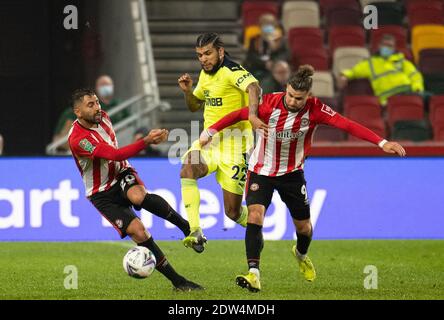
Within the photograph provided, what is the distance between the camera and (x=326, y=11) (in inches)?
661

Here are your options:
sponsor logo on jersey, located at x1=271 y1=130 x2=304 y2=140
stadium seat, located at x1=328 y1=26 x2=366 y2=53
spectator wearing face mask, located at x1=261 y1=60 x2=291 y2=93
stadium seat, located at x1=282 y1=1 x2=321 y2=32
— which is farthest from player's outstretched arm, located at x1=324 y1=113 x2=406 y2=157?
stadium seat, located at x1=282 y1=1 x2=321 y2=32

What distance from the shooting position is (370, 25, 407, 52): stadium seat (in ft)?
54.1

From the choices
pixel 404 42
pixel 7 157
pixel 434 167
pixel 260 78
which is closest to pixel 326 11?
pixel 404 42

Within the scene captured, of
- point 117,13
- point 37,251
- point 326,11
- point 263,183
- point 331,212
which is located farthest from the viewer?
point 326,11

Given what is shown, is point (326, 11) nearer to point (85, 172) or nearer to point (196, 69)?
point (196, 69)

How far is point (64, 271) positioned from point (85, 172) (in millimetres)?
1593

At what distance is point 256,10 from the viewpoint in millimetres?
16781

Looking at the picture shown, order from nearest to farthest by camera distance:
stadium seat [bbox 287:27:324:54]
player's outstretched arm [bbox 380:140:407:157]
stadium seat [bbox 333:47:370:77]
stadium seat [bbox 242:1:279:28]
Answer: player's outstretched arm [bbox 380:140:407:157], stadium seat [bbox 333:47:370:77], stadium seat [bbox 287:27:324:54], stadium seat [bbox 242:1:279:28]

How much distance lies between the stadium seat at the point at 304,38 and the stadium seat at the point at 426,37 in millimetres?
1266

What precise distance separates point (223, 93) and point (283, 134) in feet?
3.34

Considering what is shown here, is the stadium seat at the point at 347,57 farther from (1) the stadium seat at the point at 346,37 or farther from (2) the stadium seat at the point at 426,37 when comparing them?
(2) the stadium seat at the point at 426,37

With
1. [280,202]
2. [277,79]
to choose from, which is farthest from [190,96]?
[277,79]

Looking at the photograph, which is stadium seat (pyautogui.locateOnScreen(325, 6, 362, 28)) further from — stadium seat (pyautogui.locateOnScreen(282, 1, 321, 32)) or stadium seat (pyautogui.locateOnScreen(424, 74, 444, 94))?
stadium seat (pyautogui.locateOnScreen(424, 74, 444, 94))

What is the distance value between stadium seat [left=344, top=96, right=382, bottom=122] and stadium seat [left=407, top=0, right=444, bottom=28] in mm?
2131
